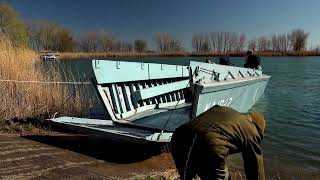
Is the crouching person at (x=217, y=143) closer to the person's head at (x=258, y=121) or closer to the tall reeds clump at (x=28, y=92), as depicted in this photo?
the person's head at (x=258, y=121)

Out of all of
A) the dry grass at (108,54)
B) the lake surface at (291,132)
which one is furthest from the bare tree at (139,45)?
the lake surface at (291,132)

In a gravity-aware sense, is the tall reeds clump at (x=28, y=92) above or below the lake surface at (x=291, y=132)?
above

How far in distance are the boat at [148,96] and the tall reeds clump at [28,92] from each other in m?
1.56

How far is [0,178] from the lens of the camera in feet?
16.1

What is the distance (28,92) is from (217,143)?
6.95 m

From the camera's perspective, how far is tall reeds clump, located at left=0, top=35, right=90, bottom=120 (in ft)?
29.0

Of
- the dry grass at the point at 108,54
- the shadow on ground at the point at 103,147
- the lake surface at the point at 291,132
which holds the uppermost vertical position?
the dry grass at the point at 108,54

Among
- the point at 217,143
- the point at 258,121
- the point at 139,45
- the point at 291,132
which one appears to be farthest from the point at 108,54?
the point at 217,143

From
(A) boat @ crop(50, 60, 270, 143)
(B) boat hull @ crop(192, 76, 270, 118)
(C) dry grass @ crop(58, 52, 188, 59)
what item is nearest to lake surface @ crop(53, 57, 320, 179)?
(B) boat hull @ crop(192, 76, 270, 118)

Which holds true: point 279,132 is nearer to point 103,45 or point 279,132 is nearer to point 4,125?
point 4,125

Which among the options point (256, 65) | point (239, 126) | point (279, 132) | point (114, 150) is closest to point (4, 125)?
point (114, 150)

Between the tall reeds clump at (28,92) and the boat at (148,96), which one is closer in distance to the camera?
the boat at (148,96)

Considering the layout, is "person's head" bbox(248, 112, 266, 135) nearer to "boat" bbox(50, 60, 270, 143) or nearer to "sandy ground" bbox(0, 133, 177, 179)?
"sandy ground" bbox(0, 133, 177, 179)

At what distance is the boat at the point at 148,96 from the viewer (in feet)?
22.7
